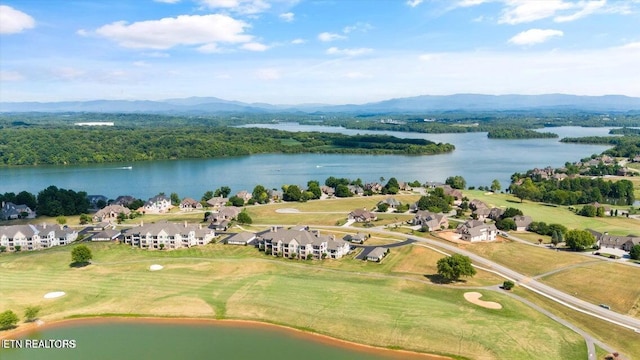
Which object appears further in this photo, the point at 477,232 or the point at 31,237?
the point at 477,232

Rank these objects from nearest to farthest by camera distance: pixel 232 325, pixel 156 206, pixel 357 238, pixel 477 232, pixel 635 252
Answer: pixel 232 325 < pixel 635 252 < pixel 357 238 < pixel 477 232 < pixel 156 206

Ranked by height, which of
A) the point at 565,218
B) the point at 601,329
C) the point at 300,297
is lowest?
the point at 601,329

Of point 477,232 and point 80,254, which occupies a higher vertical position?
point 80,254

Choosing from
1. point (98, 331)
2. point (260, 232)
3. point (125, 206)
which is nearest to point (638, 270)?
point (260, 232)

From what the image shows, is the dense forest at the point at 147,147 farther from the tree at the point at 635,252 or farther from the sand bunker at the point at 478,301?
the sand bunker at the point at 478,301

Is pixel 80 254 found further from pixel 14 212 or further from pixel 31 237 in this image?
pixel 14 212

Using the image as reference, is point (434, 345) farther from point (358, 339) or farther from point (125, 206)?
point (125, 206)

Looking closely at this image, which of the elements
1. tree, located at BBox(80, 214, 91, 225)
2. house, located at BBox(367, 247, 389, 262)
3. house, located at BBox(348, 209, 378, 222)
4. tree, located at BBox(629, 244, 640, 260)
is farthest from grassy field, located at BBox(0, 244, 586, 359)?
tree, located at BBox(629, 244, 640, 260)

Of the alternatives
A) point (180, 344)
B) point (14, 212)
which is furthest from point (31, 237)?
point (180, 344)

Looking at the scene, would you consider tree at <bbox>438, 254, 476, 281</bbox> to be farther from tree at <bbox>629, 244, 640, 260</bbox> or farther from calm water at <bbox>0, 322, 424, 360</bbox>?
tree at <bbox>629, 244, 640, 260</bbox>
